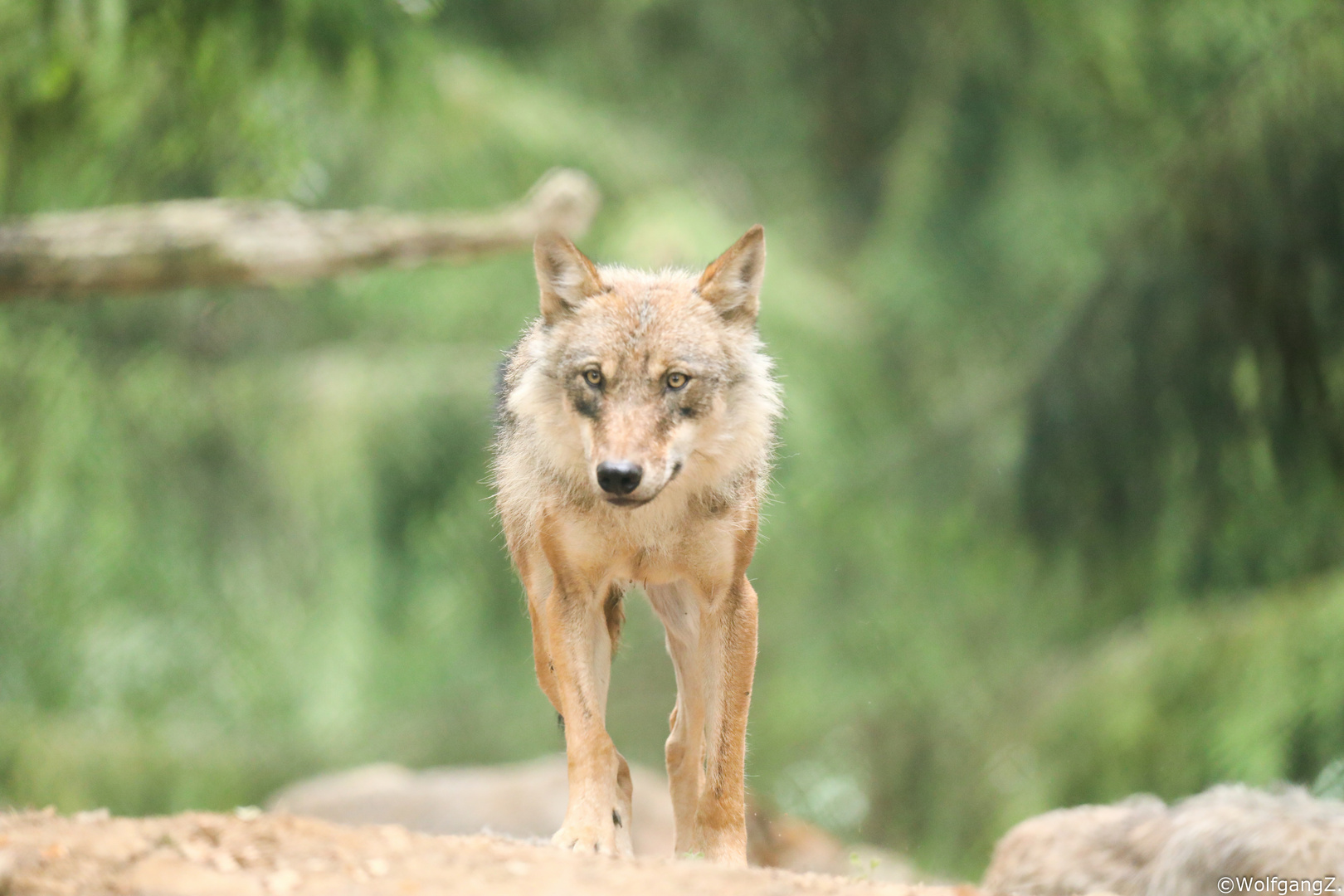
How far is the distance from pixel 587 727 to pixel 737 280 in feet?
5.43

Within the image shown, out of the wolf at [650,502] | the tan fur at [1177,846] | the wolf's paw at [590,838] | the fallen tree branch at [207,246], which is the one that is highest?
the fallen tree branch at [207,246]

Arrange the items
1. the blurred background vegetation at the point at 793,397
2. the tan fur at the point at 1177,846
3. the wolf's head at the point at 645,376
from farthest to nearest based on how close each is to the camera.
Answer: the blurred background vegetation at the point at 793,397
the tan fur at the point at 1177,846
the wolf's head at the point at 645,376

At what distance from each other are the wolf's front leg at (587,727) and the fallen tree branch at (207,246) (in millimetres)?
3076

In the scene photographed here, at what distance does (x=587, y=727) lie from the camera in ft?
13.7

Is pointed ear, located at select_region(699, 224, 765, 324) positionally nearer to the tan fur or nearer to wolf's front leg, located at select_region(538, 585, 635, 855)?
wolf's front leg, located at select_region(538, 585, 635, 855)

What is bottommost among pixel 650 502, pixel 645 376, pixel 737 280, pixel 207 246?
pixel 650 502

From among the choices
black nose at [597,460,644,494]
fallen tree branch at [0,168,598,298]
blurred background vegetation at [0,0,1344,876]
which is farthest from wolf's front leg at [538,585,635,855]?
blurred background vegetation at [0,0,1344,876]

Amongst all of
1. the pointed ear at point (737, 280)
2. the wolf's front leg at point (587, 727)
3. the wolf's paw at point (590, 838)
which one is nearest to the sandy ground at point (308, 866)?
the wolf's paw at point (590, 838)

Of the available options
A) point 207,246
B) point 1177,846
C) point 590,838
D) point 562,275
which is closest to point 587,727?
point 590,838

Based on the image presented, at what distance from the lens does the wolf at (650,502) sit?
4086 mm

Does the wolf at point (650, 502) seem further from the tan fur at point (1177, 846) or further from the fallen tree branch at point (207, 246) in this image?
the fallen tree branch at point (207, 246)

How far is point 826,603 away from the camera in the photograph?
40.9 feet

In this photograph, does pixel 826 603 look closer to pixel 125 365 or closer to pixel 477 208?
pixel 477 208

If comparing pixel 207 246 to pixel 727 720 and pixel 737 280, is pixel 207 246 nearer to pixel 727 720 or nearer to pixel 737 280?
pixel 737 280
